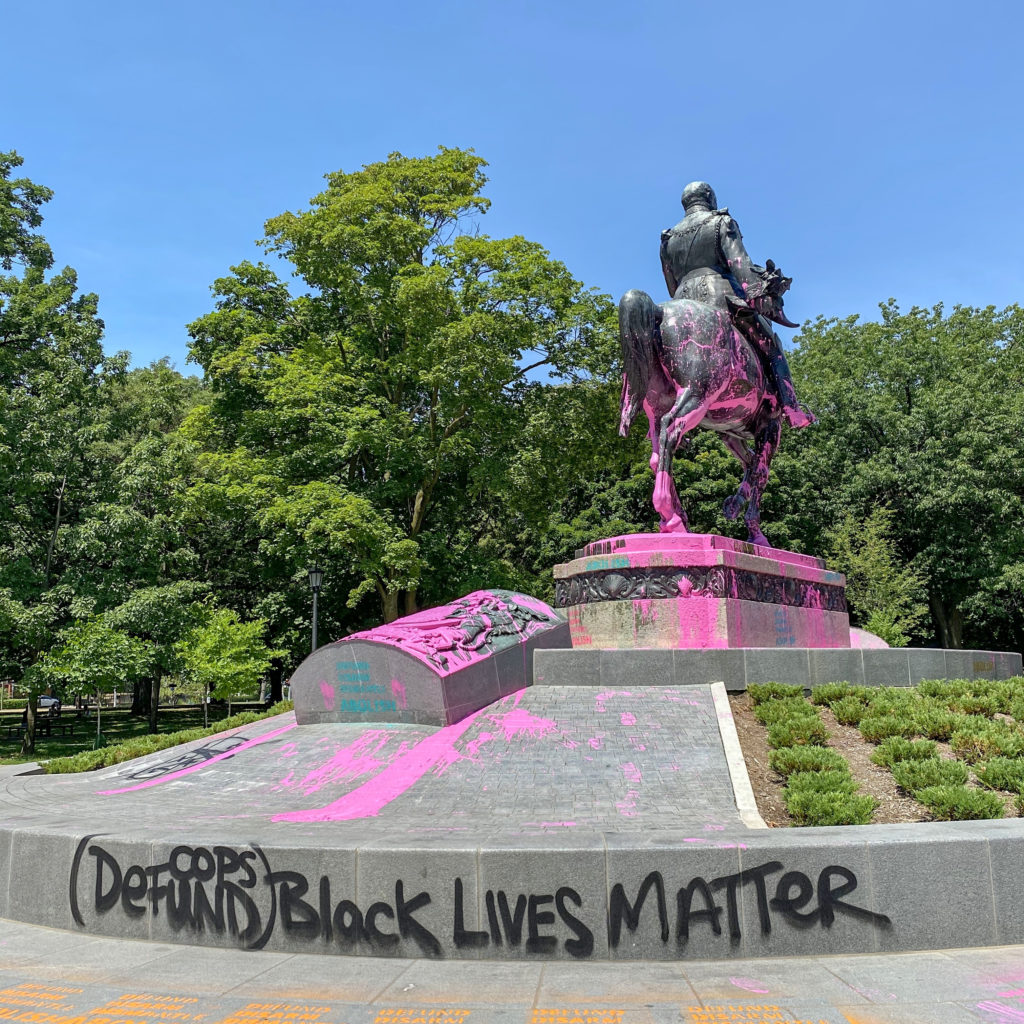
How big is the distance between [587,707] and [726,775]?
2187 millimetres

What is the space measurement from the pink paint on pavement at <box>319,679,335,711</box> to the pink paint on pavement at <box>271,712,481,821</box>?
179 cm

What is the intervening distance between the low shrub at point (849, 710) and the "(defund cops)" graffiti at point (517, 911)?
154 inches

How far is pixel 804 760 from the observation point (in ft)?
25.8

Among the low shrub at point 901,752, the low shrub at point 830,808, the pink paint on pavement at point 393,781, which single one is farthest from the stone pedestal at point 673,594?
the low shrub at point 830,808

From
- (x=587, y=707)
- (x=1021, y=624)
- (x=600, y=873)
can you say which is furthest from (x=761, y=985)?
(x=1021, y=624)

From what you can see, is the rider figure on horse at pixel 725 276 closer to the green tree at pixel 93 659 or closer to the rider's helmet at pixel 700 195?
the rider's helmet at pixel 700 195

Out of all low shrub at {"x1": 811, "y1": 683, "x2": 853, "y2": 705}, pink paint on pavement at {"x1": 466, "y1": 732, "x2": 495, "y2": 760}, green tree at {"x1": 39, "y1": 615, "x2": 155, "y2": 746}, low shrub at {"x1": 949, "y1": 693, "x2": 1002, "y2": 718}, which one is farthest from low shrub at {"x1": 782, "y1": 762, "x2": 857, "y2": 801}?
green tree at {"x1": 39, "y1": 615, "x2": 155, "y2": 746}

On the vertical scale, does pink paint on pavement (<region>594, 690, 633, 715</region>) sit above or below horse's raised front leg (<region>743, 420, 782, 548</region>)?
below

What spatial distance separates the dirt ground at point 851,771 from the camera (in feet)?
22.8

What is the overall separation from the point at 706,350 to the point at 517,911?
916 cm

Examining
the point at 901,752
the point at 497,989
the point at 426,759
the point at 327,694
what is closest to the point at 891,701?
the point at 901,752

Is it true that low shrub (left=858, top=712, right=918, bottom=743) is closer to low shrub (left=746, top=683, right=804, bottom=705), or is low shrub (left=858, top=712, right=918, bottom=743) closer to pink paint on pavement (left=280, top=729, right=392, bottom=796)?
low shrub (left=746, top=683, right=804, bottom=705)

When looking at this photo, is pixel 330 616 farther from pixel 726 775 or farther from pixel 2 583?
pixel 726 775

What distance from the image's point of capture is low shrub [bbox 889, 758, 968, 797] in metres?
7.16
